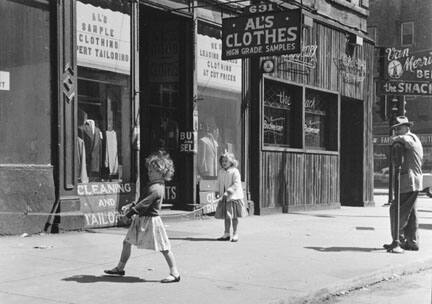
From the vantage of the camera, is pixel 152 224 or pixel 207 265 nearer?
pixel 152 224

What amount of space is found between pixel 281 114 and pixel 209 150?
316cm

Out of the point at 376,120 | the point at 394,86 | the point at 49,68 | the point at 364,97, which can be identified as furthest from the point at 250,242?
the point at 376,120

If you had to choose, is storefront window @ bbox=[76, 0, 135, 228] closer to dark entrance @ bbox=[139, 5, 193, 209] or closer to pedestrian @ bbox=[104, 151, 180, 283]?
dark entrance @ bbox=[139, 5, 193, 209]

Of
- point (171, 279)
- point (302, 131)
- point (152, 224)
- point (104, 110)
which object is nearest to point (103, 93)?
point (104, 110)

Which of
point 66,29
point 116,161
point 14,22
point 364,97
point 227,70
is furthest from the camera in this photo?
point 364,97

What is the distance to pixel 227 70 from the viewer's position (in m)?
14.3

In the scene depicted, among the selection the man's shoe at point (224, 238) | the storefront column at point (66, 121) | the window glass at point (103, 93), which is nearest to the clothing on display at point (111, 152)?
the window glass at point (103, 93)

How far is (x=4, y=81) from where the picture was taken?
31.6ft

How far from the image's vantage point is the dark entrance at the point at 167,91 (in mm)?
13227

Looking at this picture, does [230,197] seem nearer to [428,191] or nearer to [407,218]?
[407,218]

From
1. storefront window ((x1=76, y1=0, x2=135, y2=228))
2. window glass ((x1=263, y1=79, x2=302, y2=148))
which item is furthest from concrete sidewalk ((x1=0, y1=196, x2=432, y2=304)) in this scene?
window glass ((x1=263, y1=79, x2=302, y2=148))

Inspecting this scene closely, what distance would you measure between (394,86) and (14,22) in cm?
1026

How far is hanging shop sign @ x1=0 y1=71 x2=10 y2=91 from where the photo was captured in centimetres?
960

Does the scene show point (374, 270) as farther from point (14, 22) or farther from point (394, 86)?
point (394, 86)
